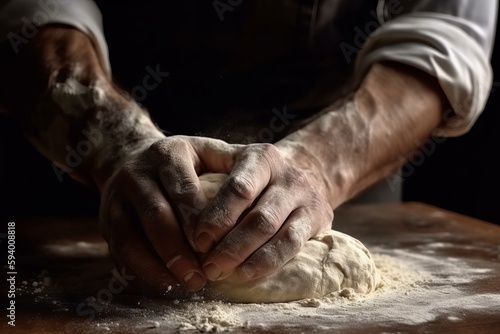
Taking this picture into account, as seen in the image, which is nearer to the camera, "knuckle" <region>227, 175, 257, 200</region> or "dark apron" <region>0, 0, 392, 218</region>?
"knuckle" <region>227, 175, 257, 200</region>

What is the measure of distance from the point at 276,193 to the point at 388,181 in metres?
1.11

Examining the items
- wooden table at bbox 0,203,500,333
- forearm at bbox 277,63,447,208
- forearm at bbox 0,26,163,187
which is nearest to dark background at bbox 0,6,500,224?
wooden table at bbox 0,203,500,333

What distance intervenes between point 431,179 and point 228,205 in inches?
73.3

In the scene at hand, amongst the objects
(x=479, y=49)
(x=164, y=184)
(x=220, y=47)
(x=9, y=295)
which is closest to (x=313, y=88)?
(x=220, y=47)

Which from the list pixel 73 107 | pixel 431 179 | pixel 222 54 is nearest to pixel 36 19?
pixel 73 107

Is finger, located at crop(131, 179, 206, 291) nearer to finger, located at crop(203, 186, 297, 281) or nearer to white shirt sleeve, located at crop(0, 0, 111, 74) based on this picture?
finger, located at crop(203, 186, 297, 281)

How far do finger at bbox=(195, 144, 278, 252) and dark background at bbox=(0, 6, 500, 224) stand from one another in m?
1.01

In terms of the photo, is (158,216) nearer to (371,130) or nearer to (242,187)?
(242,187)

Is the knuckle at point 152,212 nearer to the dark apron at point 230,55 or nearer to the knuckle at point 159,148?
the knuckle at point 159,148

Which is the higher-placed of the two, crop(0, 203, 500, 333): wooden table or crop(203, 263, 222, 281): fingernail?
crop(203, 263, 222, 281): fingernail

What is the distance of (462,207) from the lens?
105 inches

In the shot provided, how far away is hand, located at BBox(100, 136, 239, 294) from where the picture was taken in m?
1.04

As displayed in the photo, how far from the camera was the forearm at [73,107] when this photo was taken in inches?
52.0

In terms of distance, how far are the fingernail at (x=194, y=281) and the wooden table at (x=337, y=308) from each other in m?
0.03
